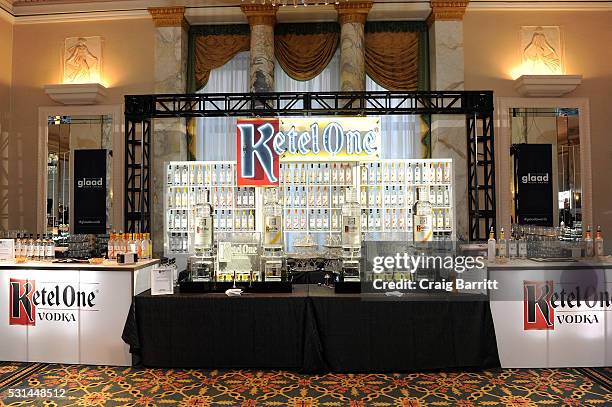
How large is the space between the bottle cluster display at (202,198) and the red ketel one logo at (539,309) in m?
4.16

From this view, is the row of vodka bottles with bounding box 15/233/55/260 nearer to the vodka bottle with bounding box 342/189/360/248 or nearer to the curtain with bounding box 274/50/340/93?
the vodka bottle with bounding box 342/189/360/248

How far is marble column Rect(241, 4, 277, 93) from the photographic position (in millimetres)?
7551

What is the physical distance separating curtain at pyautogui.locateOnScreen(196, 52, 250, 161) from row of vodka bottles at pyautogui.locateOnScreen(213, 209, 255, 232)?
1.12 meters

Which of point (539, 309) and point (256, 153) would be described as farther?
point (256, 153)

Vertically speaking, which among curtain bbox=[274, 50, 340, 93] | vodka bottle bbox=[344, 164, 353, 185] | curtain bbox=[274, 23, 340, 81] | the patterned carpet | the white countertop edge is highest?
curtain bbox=[274, 23, 340, 81]

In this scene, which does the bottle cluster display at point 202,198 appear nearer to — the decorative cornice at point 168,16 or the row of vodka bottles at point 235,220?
the row of vodka bottles at point 235,220

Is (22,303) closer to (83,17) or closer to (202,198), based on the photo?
(202,198)

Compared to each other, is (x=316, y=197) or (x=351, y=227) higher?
(x=316, y=197)

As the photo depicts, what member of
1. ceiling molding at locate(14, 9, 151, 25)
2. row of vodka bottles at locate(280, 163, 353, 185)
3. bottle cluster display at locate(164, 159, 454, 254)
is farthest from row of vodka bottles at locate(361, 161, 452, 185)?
ceiling molding at locate(14, 9, 151, 25)

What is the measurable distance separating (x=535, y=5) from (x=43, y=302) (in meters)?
8.07

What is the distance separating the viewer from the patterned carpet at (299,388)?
3527mm

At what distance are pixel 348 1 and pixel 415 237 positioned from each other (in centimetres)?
430

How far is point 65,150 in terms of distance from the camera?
25.7 feet

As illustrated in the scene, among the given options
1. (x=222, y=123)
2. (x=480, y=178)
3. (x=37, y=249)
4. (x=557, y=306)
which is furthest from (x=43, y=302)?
(x=480, y=178)
